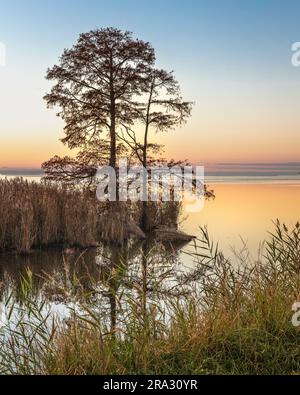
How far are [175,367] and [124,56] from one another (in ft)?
45.3

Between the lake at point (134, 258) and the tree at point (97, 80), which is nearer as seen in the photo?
the lake at point (134, 258)

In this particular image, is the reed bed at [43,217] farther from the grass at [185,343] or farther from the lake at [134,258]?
the grass at [185,343]

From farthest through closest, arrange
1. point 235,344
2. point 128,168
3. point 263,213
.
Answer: point 263,213
point 128,168
point 235,344

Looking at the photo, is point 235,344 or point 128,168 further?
point 128,168

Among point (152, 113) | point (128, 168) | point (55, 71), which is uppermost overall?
point (55, 71)

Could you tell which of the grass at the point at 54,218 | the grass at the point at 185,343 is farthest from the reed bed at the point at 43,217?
the grass at the point at 185,343

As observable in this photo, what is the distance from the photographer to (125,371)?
3855 millimetres

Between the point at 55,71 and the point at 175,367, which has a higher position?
the point at 55,71

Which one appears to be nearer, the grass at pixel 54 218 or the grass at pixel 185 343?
the grass at pixel 185 343

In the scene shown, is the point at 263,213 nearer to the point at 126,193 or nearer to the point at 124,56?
the point at 126,193

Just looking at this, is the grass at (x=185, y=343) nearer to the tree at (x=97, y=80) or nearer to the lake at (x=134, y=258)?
the lake at (x=134, y=258)

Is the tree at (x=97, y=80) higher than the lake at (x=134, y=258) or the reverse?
higher

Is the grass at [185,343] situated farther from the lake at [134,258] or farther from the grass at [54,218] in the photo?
the grass at [54,218]
